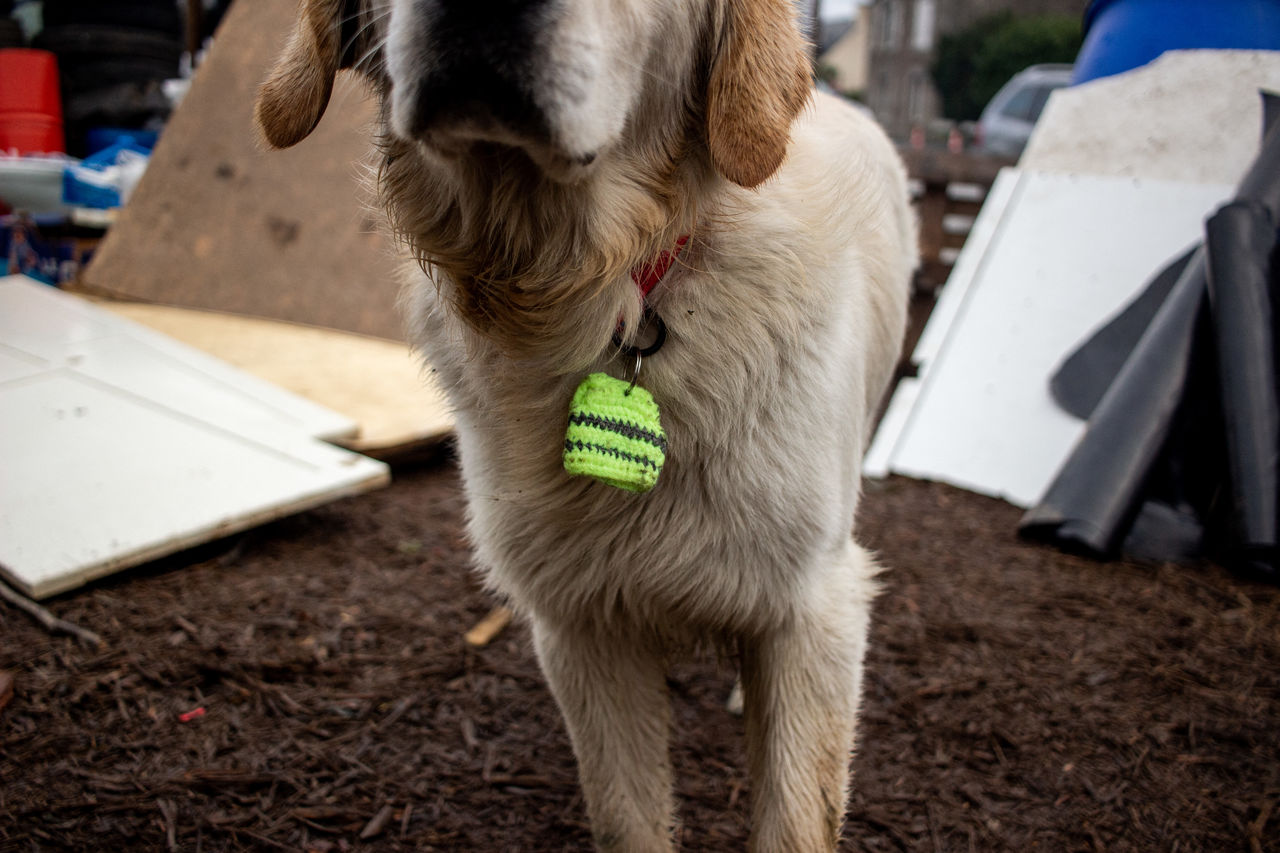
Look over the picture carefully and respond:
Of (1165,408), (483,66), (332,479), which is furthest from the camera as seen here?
(1165,408)

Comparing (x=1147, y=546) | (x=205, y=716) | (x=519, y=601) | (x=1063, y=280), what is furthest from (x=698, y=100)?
(x=1063, y=280)

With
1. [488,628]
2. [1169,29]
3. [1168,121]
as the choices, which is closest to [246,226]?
[488,628]

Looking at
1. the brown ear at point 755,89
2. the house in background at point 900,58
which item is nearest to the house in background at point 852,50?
the house in background at point 900,58

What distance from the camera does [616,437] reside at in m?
1.29

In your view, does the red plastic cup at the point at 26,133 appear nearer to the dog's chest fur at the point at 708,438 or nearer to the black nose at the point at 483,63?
the dog's chest fur at the point at 708,438

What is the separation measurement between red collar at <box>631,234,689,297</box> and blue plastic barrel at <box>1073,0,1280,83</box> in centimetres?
485

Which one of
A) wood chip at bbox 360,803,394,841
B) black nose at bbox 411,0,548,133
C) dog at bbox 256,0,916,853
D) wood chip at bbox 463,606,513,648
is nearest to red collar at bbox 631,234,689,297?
dog at bbox 256,0,916,853

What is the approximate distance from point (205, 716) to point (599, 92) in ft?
5.83

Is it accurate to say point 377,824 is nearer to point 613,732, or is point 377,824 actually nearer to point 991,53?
point 613,732

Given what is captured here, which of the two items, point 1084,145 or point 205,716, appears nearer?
point 205,716

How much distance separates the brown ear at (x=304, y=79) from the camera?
1.53 meters

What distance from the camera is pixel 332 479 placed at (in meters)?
2.84

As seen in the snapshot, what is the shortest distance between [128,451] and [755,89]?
228 centimetres

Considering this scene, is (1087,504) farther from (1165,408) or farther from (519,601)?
(519,601)
